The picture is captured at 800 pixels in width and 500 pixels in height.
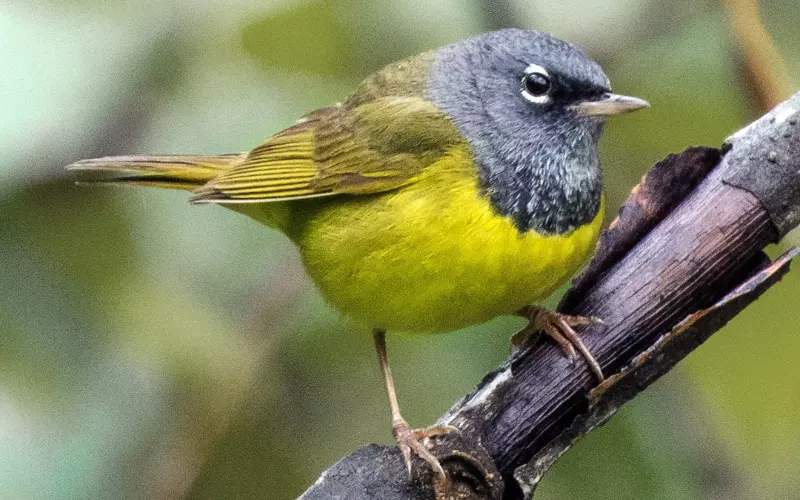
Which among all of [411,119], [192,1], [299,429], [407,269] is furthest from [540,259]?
[192,1]

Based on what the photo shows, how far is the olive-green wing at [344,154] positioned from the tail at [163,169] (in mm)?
128

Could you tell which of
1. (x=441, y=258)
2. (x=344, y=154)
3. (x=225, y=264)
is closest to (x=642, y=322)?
(x=441, y=258)

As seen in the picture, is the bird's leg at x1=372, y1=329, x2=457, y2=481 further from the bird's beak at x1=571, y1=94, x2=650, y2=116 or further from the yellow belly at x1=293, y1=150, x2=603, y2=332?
the bird's beak at x1=571, y1=94, x2=650, y2=116

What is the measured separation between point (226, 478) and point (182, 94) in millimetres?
1268

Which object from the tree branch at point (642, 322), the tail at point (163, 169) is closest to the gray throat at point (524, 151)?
the tree branch at point (642, 322)

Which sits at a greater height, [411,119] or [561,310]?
[411,119]

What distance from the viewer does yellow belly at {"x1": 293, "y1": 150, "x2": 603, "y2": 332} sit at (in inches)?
98.6

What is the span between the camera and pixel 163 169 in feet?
10.2

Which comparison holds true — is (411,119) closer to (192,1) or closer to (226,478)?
(192,1)

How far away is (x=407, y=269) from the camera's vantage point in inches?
101

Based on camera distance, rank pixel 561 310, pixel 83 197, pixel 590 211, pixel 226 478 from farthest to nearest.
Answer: pixel 226 478, pixel 83 197, pixel 590 211, pixel 561 310

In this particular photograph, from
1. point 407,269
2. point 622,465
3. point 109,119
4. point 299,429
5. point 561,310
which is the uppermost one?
point 109,119

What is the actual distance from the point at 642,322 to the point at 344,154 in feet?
3.82

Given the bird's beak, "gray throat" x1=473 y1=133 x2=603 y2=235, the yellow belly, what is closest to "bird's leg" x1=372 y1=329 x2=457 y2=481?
the yellow belly
